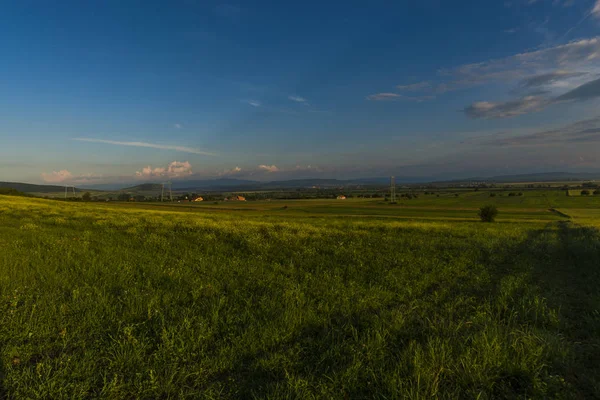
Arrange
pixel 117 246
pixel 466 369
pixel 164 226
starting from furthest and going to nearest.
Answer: pixel 164 226, pixel 117 246, pixel 466 369

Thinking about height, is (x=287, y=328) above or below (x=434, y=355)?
below

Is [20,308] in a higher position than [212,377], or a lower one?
higher

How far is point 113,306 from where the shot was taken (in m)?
6.47

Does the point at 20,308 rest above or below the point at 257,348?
above

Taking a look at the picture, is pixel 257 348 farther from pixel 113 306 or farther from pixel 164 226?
pixel 164 226

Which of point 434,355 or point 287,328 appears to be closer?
point 434,355

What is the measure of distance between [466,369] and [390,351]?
42.9 inches

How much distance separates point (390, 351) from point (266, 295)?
3.44 m

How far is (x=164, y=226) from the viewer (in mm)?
20641

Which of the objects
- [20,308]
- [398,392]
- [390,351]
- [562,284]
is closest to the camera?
[398,392]

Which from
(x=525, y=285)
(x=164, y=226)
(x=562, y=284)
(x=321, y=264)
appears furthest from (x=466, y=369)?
(x=164, y=226)

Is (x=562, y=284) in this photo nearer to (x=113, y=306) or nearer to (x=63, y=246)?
(x=113, y=306)

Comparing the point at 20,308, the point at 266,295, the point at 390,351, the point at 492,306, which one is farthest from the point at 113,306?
the point at 492,306

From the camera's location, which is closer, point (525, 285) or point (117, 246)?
point (525, 285)
